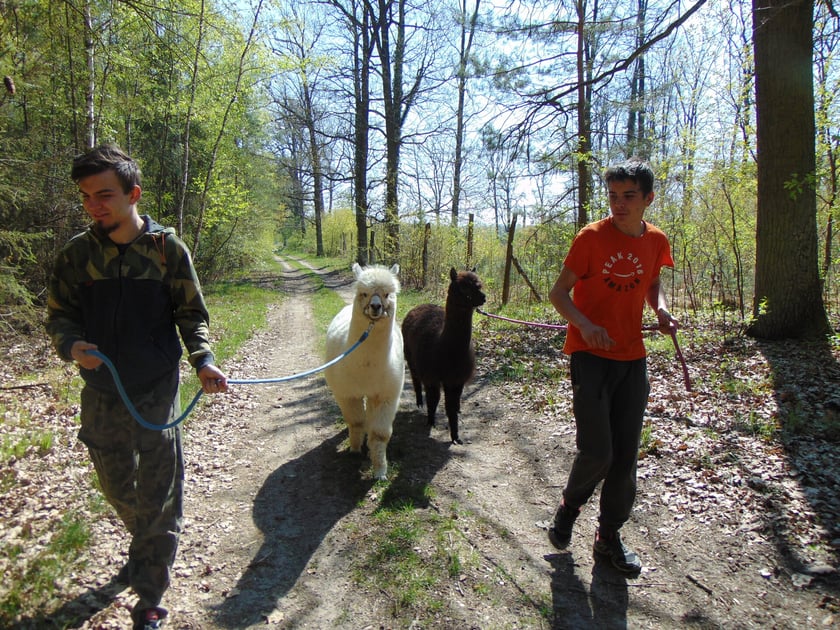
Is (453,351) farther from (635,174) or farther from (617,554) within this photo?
(635,174)

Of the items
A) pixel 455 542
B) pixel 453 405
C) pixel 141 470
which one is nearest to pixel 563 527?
pixel 455 542

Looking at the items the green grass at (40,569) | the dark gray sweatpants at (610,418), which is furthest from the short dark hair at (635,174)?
the green grass at (40,569)

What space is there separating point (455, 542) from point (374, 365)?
156 centimetres

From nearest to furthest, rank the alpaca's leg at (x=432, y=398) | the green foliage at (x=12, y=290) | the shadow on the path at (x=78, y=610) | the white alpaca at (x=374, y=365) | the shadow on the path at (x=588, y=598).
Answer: the shadow on the path at (x=78, y=610)
the shadow on the path at (x=588, y=598)
the white alpaca at (x=374, y=365)
the alpaca's leg at (x=432, y=398)
the green foliage at (x=12, y=290)

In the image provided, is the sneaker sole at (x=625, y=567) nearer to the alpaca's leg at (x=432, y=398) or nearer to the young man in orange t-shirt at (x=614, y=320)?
the young man in orange t-shirt at (x=614, y=320)

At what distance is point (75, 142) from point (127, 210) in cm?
825

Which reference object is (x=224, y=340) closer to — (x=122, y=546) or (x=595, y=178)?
(x=122, y=546)

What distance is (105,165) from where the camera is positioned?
84.9 inches

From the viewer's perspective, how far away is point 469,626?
8.61 feet

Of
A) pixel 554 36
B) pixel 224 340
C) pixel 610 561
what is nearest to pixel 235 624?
pixel 610 561

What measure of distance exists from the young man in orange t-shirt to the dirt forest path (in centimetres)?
61

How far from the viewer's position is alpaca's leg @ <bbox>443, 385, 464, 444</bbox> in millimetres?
5094

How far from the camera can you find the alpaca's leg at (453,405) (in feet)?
16.7

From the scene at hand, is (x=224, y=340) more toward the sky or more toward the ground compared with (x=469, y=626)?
more toward the sky
